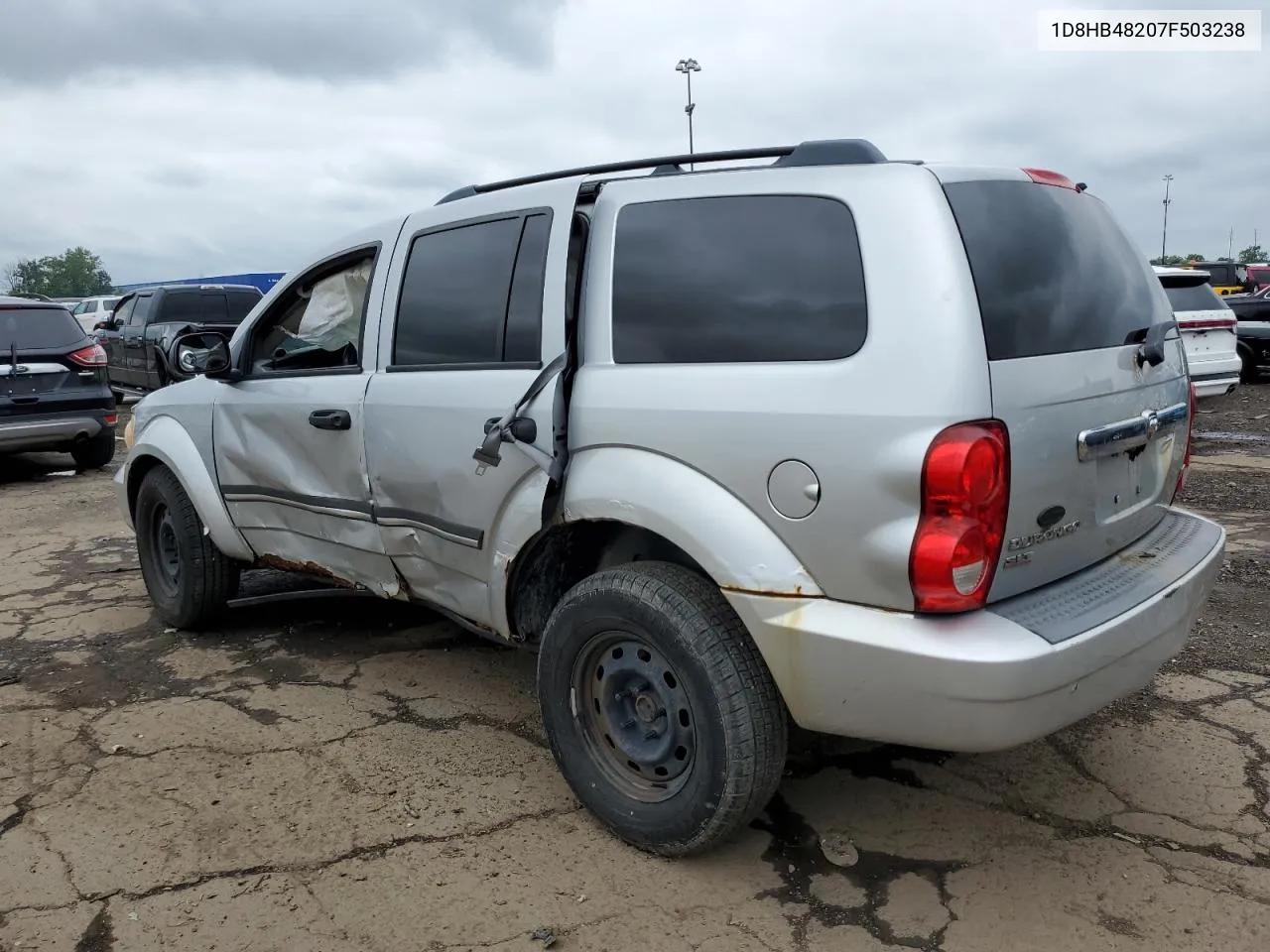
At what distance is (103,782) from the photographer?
130 inches

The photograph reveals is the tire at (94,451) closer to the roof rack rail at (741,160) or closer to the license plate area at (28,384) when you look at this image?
the license plate area at (28,384)

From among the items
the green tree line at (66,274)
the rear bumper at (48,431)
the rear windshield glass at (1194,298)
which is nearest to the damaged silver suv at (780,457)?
the rear bumper at (48,431)

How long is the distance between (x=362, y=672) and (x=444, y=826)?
4.50 feet

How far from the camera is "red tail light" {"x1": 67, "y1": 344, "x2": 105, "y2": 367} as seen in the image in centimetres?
928

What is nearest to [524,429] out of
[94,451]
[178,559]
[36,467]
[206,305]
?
[178,559]

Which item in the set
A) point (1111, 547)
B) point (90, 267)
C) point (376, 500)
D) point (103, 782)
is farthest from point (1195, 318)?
point (90, 267)

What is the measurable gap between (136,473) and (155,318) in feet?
36.2

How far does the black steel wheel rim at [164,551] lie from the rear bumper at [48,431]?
16.2ft

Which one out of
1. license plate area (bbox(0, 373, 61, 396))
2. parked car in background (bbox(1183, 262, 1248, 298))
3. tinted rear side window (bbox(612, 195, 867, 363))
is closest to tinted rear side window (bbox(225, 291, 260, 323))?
license plate area (bbox(0, 373, 61, 396))

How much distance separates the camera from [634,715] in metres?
2.84

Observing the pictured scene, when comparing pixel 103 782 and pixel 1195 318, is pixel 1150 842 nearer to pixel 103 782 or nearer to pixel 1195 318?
pixel 103 782

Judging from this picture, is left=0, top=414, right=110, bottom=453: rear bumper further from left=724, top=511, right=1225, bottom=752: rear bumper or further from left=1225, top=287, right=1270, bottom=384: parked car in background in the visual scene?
left=1225, top=287, right=1270, bottom=384: parked car in background

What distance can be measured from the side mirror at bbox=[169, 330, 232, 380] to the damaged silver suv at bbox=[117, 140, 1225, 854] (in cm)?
94

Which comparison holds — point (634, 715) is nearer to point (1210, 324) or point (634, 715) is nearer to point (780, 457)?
point (780, 457)
